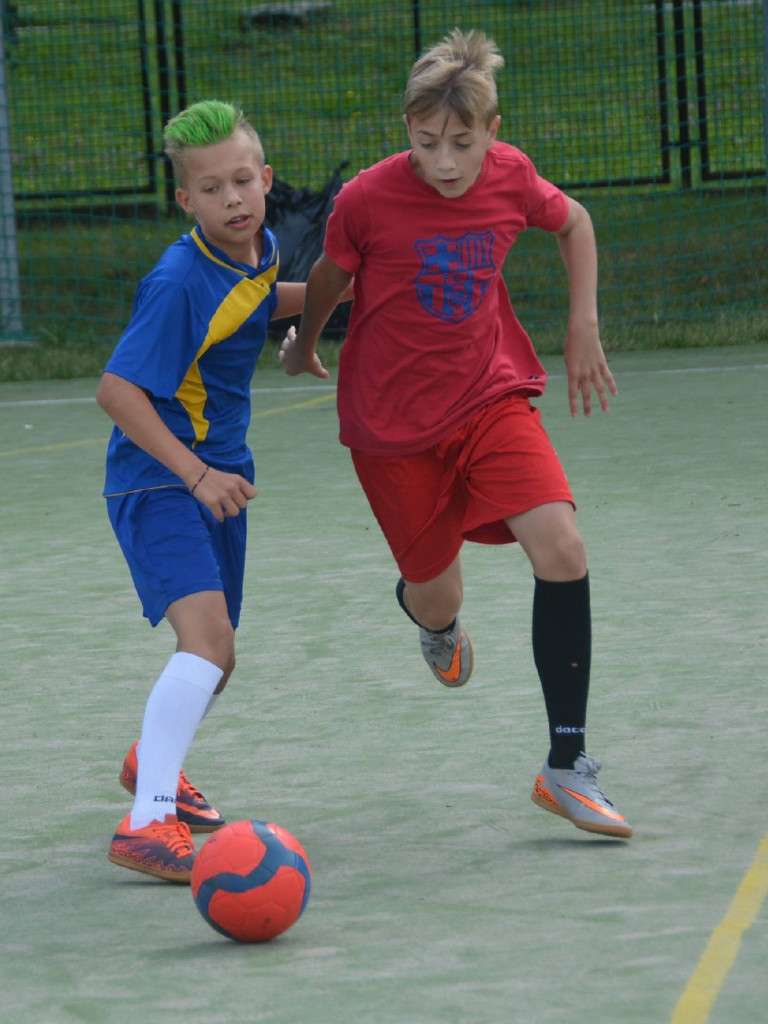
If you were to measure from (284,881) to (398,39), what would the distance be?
13.2 m

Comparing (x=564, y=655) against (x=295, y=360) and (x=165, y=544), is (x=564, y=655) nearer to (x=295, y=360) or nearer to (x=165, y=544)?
(x=165, y=544)

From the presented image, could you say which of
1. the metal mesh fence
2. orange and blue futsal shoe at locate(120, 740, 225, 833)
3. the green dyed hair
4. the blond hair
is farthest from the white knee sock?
the metal mesh fence

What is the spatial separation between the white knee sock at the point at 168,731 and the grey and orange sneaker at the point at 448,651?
2.85 feet

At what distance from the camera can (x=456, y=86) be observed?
11.4ft

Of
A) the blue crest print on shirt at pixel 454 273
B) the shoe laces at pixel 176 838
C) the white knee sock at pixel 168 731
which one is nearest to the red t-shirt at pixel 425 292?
the blue crest print on shirt at pixel 454 273

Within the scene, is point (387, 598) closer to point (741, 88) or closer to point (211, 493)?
point (211, 493)

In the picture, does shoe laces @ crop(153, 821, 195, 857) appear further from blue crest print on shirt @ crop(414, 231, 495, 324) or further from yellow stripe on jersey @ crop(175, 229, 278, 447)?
blue crest print on shirt @ crop(414, 231, 495, 324)

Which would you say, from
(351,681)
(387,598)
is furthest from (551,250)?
(351,681)

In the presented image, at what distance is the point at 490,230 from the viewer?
365 cm

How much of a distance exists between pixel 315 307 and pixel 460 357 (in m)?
0.34

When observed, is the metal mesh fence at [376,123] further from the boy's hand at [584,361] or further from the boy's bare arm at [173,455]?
the boy's bare arm at [173,455]

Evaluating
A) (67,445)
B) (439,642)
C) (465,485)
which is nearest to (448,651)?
(439,642)

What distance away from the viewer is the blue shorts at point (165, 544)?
333 cm

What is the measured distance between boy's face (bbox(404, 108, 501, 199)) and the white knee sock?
105cm
